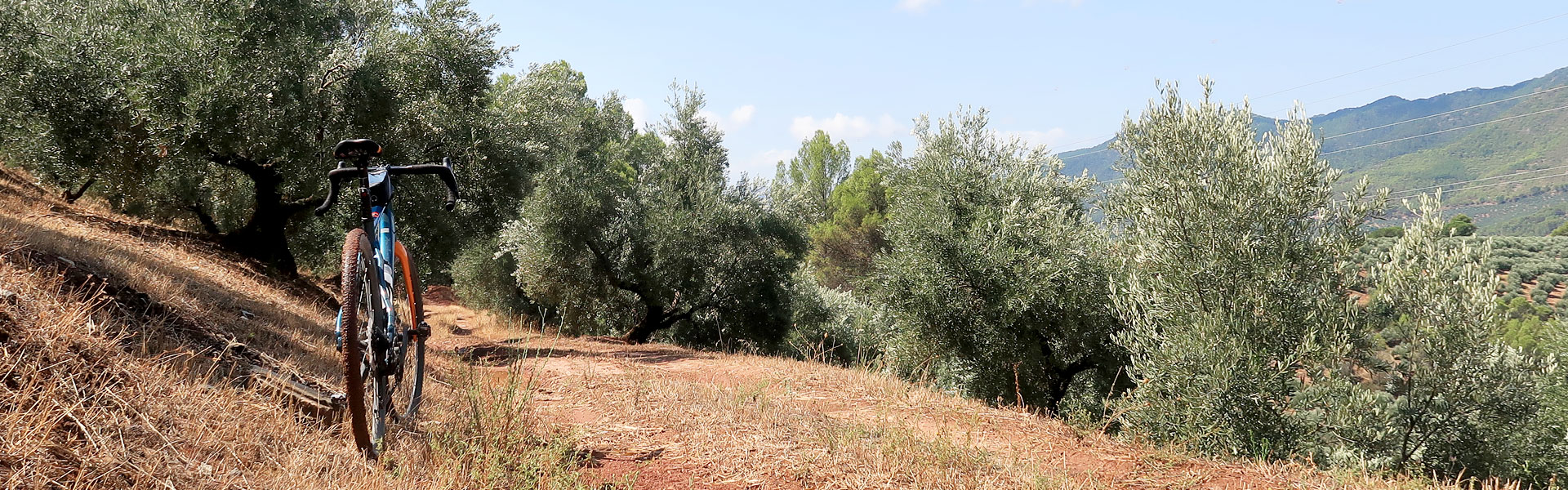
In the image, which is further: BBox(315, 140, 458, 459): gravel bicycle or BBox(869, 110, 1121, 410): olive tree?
BBox(869, 110, 1121, 410): olive tree

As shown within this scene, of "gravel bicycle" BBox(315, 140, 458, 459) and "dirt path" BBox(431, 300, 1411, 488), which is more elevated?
"gravel bicycle" BBox(315, 140, 458, 459)

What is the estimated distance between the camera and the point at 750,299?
20641 mm

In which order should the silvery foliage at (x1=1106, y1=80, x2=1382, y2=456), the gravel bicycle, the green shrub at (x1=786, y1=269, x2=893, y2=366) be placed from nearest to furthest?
the gravel bicycle → the silvery foliage at (x1=1106, y1=80, x2=1382, y2=456) → the green shrub at (x1=786, y1=269, x2=893, y2=366)

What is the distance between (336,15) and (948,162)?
12511 millimetres

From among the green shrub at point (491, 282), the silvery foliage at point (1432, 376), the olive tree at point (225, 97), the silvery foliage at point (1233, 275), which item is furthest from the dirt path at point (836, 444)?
the green shrub at point (491, 282)

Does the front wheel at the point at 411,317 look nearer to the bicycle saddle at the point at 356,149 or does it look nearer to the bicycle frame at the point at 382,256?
the bicycle frame at the point at 382,256

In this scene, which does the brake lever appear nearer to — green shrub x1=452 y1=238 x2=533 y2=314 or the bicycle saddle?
the bicycle saddle

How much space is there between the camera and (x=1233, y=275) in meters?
10.5

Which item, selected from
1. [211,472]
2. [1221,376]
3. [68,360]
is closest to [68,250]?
[68,360]

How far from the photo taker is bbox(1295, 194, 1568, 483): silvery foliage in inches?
403

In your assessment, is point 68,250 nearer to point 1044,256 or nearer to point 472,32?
point 472,32

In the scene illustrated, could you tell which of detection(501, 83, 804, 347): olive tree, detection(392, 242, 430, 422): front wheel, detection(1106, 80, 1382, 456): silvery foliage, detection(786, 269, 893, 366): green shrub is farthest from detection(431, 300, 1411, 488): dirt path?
detection(786, 269, 893, 366): green shrub

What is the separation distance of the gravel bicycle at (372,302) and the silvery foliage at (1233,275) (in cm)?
878

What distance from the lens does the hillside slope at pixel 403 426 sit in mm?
3027
